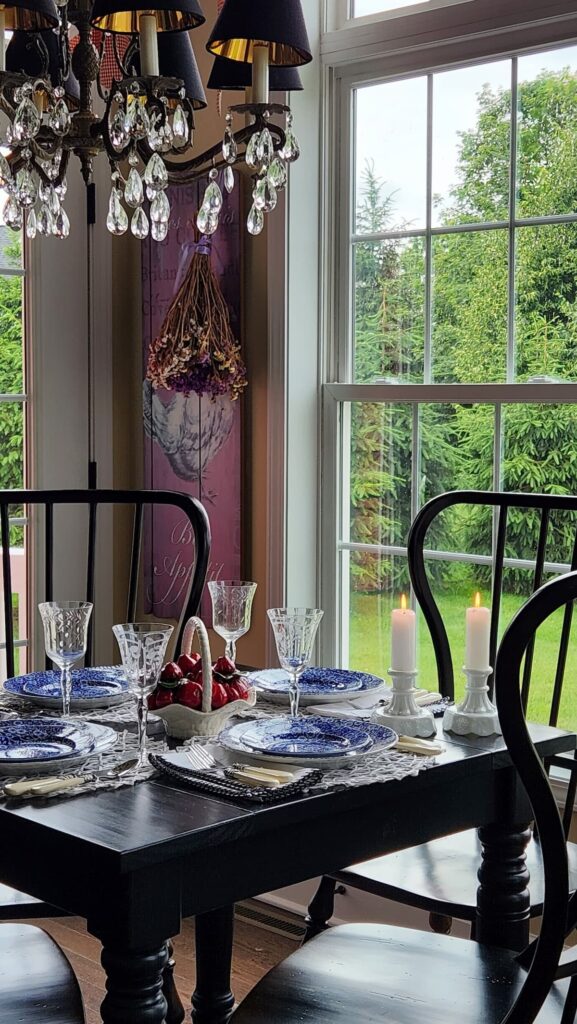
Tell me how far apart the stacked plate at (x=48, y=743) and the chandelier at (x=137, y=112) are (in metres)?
0.71

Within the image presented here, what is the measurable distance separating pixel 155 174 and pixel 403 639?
0.75 metres

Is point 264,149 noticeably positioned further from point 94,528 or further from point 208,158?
point 94,528

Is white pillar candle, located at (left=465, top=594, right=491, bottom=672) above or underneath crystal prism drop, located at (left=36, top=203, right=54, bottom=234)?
underneath

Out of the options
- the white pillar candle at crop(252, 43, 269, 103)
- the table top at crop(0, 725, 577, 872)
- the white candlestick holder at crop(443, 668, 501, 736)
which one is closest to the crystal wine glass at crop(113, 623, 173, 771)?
the table top at crop(0, 725, 577, 872)

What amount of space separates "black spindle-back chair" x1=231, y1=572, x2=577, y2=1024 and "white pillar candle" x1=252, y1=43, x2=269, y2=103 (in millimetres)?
878

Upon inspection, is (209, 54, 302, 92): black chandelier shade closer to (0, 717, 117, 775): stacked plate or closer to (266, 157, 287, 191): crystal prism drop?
(266, 157, 287, 191): crystal prism drop

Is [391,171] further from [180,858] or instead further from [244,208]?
[180,858]

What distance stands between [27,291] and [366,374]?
95cm

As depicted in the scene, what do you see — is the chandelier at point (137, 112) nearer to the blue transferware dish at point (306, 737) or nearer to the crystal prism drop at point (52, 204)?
the crystal prism drop at point (52, 204)

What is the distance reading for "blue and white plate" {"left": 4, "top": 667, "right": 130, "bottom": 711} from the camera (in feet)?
6.38

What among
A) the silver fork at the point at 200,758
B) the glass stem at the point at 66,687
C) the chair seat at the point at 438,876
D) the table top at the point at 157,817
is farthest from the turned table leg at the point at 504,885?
the glass stem at the point at 66,687

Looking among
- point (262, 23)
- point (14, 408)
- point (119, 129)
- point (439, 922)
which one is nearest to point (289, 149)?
point (262, 23)

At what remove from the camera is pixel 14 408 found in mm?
3301

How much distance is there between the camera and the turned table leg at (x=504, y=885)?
1.78 metres
